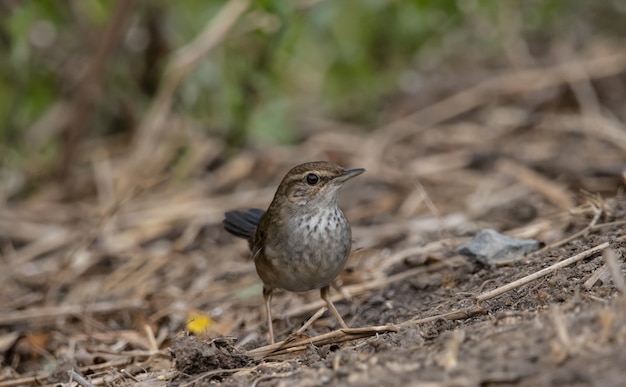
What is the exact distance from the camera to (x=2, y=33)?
8102 mm

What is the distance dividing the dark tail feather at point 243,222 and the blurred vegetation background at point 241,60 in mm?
1855

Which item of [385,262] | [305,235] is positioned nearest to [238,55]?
[385,262]

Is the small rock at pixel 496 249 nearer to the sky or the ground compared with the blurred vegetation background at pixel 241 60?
nearer to the ground

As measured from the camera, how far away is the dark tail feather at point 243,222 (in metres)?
5.52

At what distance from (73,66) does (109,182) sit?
139cm

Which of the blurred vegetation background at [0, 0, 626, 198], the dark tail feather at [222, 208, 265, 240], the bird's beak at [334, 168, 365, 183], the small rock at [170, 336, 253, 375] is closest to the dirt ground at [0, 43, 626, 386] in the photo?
the small rock at [170, 336, 253, 375]

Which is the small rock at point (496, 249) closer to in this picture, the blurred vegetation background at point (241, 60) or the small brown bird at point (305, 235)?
the small brown bird at point (305, 235)

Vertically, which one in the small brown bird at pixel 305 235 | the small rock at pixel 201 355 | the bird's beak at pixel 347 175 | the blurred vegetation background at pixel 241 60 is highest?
the blurred vegetation background at pixel 241 60

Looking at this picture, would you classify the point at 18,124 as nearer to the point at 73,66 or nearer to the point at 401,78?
the point at 73,66

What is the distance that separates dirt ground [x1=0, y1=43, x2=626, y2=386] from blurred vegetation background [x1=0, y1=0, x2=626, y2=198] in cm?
33

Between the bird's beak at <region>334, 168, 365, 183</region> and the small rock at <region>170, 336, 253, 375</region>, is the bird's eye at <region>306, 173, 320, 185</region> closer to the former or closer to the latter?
the bird's beak at <region>334, 168, 365, 183</region>

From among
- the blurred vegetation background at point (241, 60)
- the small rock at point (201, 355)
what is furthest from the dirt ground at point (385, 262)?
the blurred vegetation background at point (241, 60)

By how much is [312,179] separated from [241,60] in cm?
350

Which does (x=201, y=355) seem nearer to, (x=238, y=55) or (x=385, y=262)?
(x=385, y=262)
